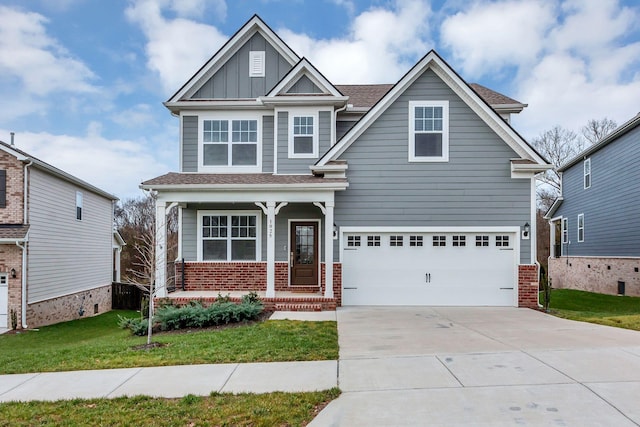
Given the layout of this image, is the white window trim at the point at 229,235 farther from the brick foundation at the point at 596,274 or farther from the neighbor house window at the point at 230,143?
the brick foundation at the point at 596,274

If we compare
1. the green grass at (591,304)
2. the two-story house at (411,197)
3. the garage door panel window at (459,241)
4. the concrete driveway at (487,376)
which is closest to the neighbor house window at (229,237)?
the two-story house at (411,197)

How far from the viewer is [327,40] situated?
60.2 feet

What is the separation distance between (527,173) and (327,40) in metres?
10.4

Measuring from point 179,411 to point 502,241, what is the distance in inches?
411

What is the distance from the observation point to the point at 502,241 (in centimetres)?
1248

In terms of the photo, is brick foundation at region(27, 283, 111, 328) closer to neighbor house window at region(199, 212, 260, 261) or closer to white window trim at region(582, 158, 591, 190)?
neighbor house window at region(199, 212, 260, 261)

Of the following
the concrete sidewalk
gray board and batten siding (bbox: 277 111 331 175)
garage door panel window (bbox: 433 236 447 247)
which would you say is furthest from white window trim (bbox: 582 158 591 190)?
the concrete sidewalk

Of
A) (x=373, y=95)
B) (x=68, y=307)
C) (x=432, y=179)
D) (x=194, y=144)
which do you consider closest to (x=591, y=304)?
(x=432, y=179)

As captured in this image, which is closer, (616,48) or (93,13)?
(93,13)

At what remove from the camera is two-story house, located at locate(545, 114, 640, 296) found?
1792 cm

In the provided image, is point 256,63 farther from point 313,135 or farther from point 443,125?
point 443,125

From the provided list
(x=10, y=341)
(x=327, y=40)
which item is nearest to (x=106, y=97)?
(x=327, y=40)

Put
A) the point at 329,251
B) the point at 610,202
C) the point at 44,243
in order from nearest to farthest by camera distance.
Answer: the point at 329,251, the point at 44,243, the point at 610,202

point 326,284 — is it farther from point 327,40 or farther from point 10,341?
point 327,40
